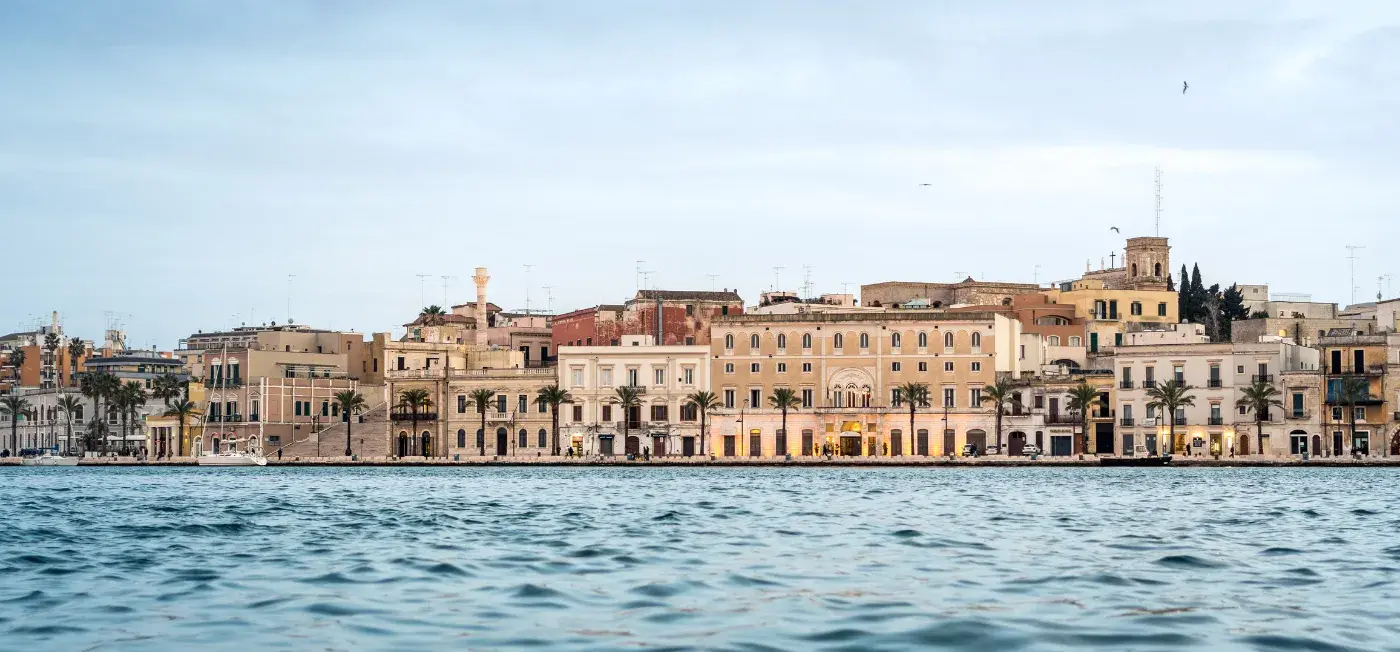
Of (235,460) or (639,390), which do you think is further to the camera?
(639,390)

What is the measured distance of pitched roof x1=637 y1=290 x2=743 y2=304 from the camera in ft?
359

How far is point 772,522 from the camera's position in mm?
35156

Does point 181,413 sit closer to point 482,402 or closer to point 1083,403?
point 482,402

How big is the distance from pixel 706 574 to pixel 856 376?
7758 centimetres

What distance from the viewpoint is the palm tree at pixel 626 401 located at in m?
100

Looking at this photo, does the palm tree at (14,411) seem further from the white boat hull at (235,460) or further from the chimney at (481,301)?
the chimney at (481,301)

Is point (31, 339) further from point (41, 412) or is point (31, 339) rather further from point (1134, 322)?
point (1134, 322)

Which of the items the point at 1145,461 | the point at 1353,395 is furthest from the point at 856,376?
the point at 1353,395

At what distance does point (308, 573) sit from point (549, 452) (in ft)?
263

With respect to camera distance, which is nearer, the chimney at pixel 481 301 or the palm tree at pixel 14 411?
the chimney at pixel 481 301

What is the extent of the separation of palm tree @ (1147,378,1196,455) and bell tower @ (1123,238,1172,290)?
28308 millimetres

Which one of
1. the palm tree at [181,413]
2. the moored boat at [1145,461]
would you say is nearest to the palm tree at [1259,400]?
the moored boat at [1145,461]

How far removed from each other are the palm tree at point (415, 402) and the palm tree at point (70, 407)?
90.9 ft

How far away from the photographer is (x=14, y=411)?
129 m
